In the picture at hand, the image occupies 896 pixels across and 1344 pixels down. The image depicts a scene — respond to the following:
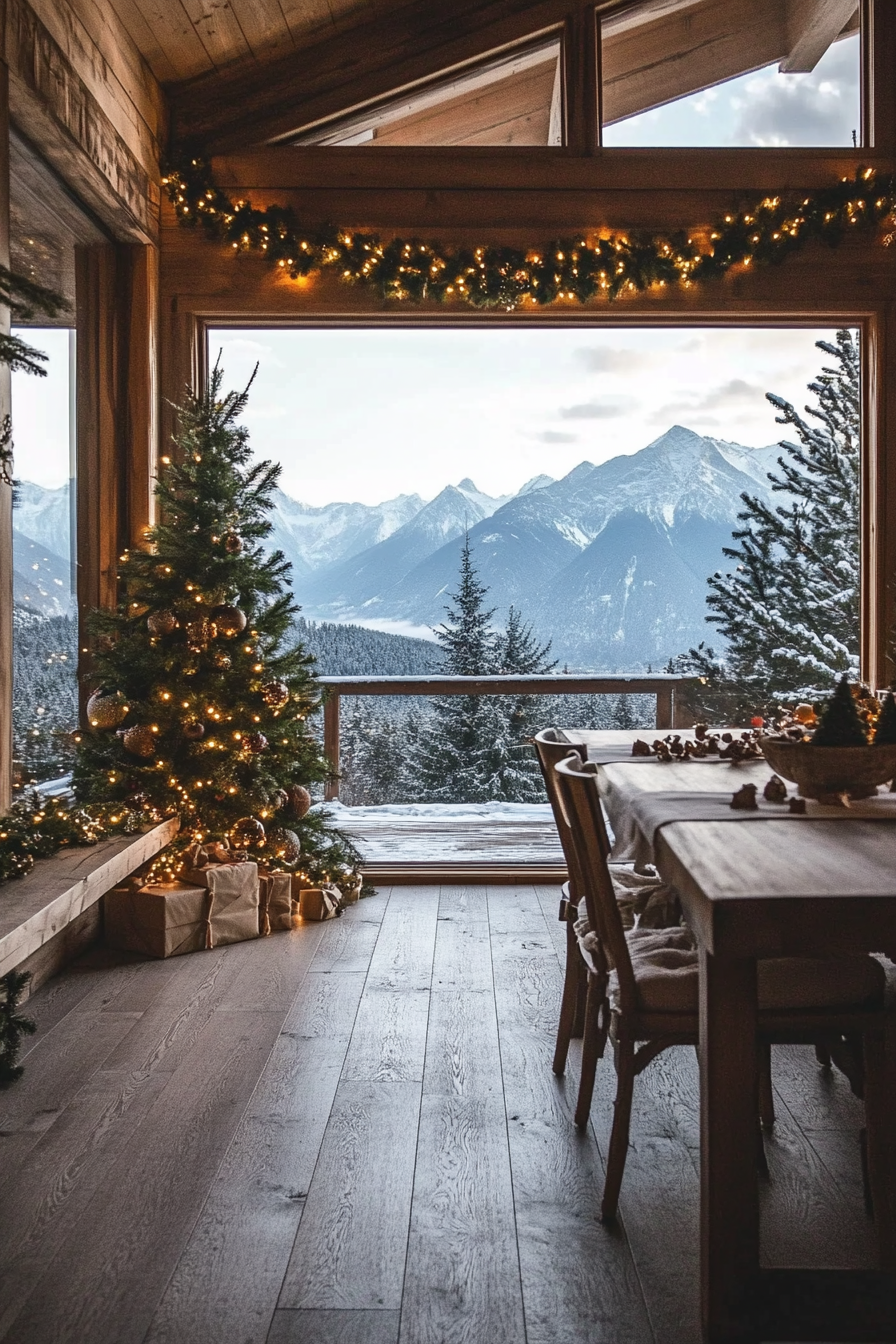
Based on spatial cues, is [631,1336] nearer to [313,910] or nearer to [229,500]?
[313,910]

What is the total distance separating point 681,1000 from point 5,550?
2.34 m

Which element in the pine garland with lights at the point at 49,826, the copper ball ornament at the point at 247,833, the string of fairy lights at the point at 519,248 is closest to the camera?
the pine garland with lights at the point at 49,826

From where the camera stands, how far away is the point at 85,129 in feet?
11.5

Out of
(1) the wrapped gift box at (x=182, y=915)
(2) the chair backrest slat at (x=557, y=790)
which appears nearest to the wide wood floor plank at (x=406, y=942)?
(1) the wrapped gift box at (x=182, y=915)

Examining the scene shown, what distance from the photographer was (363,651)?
17.1ft

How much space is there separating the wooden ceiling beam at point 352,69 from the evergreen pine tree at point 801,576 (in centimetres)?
209

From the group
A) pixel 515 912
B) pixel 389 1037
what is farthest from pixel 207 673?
pixel 389 1037

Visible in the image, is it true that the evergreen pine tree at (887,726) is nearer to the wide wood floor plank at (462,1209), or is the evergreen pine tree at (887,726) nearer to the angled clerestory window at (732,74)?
the wide wood floor plank at (462,1209)

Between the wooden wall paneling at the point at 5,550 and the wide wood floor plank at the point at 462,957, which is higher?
the wooden wall paneling at the point at 5,550

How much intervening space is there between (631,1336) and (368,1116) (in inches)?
36.2

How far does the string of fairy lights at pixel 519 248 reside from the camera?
4512 mm

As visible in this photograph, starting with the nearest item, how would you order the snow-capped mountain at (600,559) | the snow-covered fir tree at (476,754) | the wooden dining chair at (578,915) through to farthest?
the wooden dining chair at (578,915)
the snow-covered fir tree at (476,754)
the snow-capped mountain at (600,559)

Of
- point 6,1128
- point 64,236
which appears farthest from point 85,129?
point 6,1128

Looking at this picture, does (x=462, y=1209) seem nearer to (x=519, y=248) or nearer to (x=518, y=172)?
(x=519, y=248)
